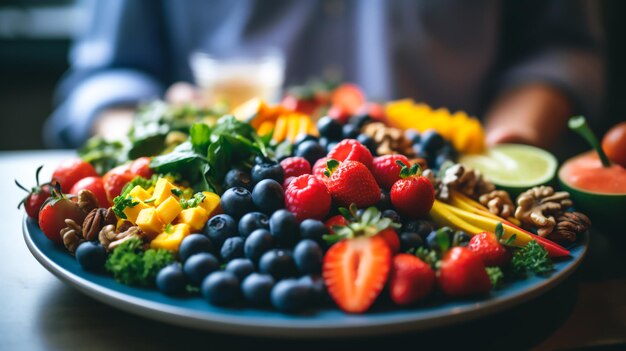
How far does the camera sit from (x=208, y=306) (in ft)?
2.23

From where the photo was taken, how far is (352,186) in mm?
812

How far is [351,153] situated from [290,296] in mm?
Result: 313

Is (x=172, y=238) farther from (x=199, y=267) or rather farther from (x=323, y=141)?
(x=323, y=141)

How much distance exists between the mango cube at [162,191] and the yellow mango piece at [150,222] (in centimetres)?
3

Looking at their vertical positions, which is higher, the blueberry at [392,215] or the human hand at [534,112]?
the blueberry at [392,215]

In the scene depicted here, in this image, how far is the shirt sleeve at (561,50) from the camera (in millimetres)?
1893

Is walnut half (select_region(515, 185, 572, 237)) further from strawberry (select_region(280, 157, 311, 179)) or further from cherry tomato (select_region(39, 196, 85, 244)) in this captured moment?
cherry tomato (select_region(39, 196, 85, 244))

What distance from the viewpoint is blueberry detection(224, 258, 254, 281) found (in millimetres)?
716

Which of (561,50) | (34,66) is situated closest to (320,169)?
(561,50)

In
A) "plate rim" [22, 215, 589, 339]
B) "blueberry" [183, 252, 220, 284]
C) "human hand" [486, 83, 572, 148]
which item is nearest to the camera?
"plate rim" [22, 215, 589, 339]

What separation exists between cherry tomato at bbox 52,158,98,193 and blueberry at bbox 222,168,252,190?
0.30 metres

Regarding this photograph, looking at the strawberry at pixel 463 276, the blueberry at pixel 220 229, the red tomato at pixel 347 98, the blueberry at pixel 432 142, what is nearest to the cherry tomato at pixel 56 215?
the blueberry at pixel 220 229

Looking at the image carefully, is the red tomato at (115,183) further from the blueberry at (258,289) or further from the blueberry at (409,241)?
the blueberry at (409,241)

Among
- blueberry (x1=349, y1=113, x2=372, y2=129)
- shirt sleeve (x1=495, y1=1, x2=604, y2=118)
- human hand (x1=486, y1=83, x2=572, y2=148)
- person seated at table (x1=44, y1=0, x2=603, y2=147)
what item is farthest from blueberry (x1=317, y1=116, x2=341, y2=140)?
shirt sleeve (x1=495, y1=1, x2=604, y2=118)
